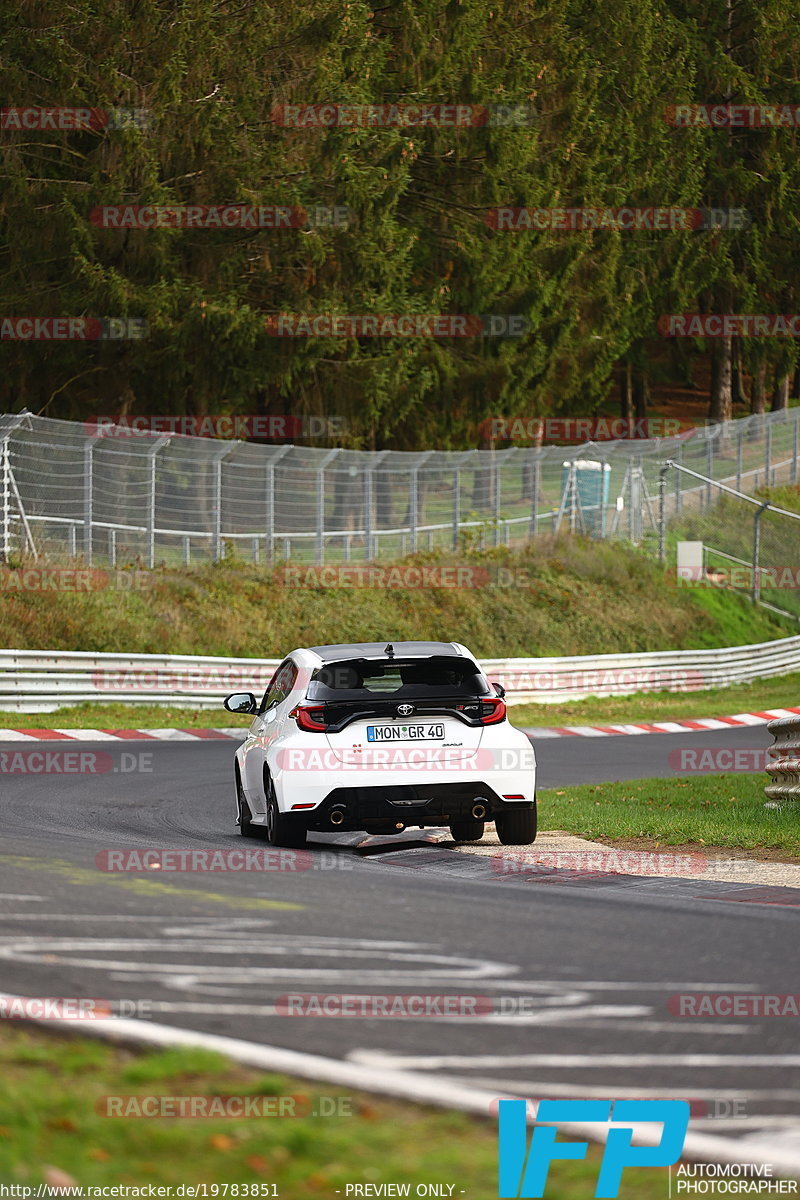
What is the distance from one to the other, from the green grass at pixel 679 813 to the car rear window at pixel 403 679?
6.72 feet

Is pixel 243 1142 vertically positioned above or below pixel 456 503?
above

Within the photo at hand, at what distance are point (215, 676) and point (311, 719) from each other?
17.4 m

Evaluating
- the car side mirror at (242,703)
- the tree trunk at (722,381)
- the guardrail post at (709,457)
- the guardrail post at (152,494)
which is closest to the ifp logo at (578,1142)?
the car side mirror at (242,703)

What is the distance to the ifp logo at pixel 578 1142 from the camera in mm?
4379

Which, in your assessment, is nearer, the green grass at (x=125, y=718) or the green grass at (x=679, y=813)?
the green grass at (x=679, y=813)

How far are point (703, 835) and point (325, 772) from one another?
3.16 m

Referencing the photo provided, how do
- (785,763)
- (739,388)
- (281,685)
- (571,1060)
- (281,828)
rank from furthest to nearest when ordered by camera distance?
(739,388), (785,763), (281,685), (281,828), (571,1060)

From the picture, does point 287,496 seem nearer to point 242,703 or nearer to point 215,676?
point 215,676

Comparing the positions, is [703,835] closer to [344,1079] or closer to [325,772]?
[325,772]

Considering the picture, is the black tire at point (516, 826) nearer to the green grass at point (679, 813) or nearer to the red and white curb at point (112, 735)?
the green grass at point (679, 813)

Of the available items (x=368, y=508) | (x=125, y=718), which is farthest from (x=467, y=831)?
(x=368, y=508)

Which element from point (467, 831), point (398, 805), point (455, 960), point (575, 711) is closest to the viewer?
point (455, 960)

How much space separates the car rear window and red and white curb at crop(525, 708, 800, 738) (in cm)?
1442

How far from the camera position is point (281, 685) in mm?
13406
